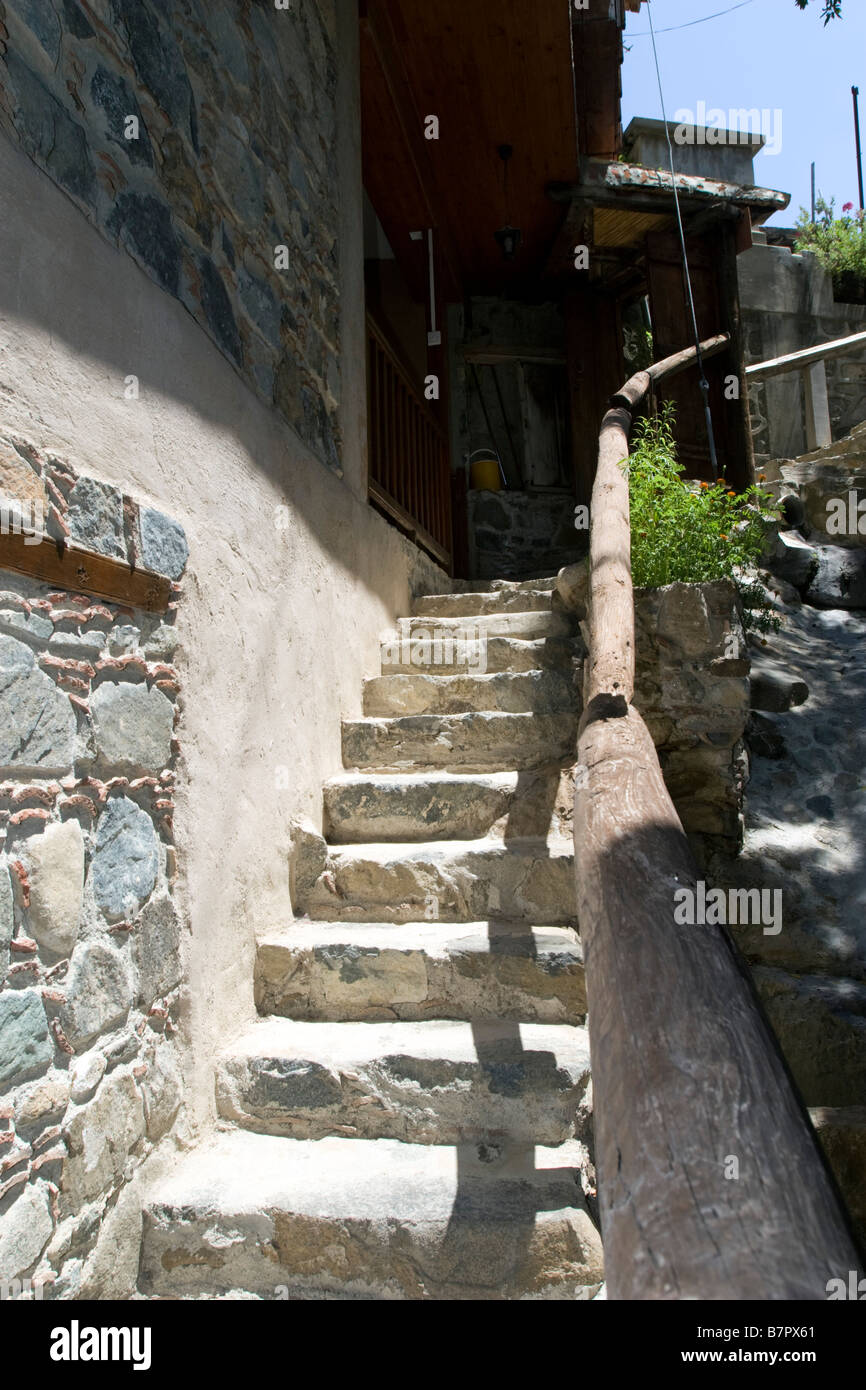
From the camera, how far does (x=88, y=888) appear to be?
164cm

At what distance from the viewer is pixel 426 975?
223cm

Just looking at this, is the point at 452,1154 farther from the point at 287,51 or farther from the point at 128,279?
the point at 287,51

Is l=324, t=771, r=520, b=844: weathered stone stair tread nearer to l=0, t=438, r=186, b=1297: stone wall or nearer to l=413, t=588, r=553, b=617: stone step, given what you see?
l=0, t=438, r=186, b=1297: stone wall

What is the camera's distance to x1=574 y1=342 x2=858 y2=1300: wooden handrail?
775 mm

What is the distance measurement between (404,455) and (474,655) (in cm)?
170

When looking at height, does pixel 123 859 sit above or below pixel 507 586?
below

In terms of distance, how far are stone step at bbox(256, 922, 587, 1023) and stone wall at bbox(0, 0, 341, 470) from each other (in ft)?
5.04

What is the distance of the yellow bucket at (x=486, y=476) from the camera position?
22.2 ft

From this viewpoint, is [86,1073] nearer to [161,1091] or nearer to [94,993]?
[94,993]

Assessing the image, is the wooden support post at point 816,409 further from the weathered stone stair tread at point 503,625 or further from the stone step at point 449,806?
the stone step at point 449,806

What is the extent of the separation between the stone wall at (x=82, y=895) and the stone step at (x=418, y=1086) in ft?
0.73

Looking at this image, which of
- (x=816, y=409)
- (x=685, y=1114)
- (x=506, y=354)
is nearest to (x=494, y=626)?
(x=685, y=1114)

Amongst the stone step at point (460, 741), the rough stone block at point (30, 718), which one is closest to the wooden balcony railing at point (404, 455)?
the stone step at point (460, 741)

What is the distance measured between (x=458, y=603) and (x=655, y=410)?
2.38 meters
